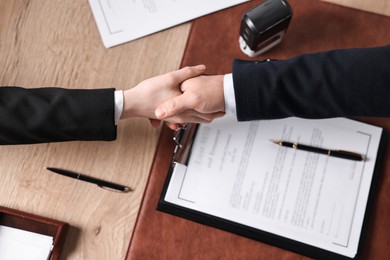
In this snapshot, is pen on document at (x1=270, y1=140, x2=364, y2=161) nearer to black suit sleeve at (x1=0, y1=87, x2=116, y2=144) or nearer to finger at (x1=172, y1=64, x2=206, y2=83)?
finger at (x1=172, y1=64, x2=206, y2=83)

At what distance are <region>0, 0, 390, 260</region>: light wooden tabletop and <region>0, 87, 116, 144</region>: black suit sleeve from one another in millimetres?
43

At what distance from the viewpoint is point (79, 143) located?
2.97ft

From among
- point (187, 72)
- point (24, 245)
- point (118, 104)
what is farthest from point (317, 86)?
point (24, 245)

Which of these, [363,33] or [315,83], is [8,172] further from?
[363,33]

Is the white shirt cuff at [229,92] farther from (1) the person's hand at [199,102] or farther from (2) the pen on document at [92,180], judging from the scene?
(2) the pen on document at [92,180]

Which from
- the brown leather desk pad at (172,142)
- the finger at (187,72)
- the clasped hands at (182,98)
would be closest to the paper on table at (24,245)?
the brown leather desk pad at (172,142)

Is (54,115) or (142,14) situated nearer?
(54,115)

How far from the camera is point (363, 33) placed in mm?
949

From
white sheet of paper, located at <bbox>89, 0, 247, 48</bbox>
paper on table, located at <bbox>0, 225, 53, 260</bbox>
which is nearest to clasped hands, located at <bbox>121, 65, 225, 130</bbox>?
white sheet of paper, located at <bbox>89, 0, 247, 48</bbox>

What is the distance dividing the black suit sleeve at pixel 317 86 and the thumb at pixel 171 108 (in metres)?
0.10

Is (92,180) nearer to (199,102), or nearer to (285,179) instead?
(199,102)

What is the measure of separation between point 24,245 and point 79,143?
0.67 feet

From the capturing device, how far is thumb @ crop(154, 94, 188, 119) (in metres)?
0.87

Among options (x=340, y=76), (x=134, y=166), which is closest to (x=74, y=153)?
(x=134, y=166)
